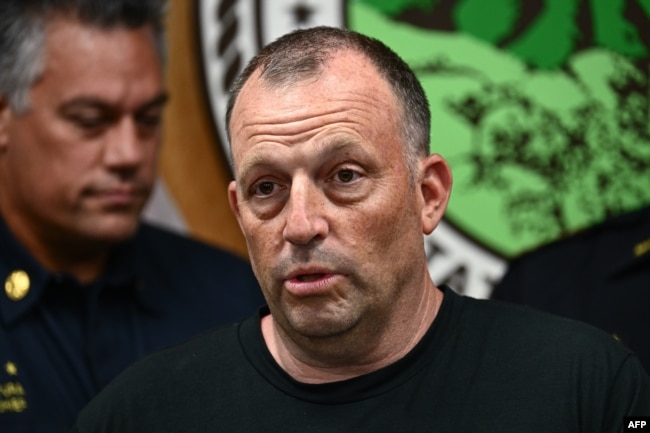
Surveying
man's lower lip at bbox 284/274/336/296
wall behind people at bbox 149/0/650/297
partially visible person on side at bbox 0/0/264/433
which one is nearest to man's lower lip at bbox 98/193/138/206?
partially visible person on side at bbox 0/0/264/433

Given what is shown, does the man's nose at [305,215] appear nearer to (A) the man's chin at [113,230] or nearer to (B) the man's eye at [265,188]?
(B) the man's eye at [265,188]

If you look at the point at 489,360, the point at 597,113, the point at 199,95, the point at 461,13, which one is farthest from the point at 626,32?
the point at 489,360

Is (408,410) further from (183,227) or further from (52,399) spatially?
→ (183,227)

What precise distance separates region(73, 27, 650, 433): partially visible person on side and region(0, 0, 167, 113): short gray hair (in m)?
0.94

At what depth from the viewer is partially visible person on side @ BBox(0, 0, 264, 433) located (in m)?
2.92

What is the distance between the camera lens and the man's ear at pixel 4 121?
119 inches

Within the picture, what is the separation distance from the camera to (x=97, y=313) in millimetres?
3014

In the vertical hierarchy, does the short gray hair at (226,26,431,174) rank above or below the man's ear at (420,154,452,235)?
above

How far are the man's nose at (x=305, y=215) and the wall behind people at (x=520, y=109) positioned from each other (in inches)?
48.1

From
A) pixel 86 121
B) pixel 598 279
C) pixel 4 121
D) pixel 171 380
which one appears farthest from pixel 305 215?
pixel 4 121

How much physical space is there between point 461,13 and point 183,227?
3.28 feet

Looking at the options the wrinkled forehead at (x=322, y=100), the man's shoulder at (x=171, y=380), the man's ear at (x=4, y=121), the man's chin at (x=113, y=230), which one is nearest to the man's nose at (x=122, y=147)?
the man's chin at (x=113, y=230)

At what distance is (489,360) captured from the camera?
2.11 metres

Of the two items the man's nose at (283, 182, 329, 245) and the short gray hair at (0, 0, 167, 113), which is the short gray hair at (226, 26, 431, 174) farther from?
the short gray hair at (0, 0, 167, 113)
